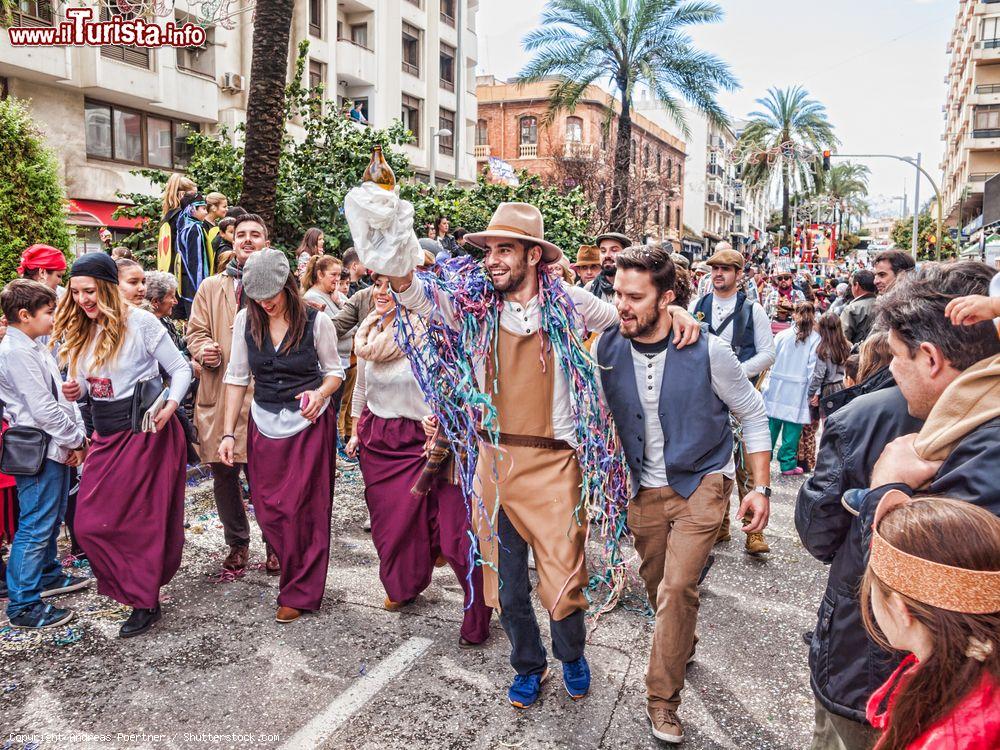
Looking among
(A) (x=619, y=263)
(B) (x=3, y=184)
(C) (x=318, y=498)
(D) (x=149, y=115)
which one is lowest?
(C) (x=318, y=498)

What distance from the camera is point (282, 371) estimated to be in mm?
4406

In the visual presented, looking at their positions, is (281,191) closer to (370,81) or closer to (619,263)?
(619,263)

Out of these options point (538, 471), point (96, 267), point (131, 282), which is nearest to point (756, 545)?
point (538, 471)

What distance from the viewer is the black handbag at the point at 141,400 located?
4266 mm

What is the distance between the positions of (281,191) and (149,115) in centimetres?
1379

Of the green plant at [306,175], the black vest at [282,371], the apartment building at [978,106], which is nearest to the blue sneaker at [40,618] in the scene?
the black vest at [282,371]

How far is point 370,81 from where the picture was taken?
3016 cm

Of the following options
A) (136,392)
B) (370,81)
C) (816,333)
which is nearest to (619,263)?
(136,392)

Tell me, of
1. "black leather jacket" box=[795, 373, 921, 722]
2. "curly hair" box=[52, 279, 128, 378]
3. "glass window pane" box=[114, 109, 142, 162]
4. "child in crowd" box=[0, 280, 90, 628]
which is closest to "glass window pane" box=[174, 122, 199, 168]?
"glass window pane" box=[114, 109, 142, 162]

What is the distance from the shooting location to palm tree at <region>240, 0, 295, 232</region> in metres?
8.89

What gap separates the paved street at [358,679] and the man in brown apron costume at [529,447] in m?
0.38

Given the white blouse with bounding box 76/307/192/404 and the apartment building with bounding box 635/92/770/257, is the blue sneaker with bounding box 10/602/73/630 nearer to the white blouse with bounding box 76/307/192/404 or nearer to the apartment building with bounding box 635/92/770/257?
the white blouse with bounding box 76/307/192/404

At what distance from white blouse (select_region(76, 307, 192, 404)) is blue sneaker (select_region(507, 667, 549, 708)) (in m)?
2.39

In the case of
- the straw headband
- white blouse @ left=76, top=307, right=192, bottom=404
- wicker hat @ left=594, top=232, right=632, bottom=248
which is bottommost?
the straw headband
